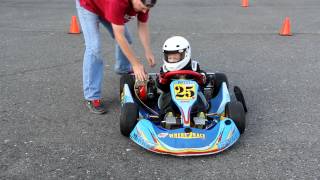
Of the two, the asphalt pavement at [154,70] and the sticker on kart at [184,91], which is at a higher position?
the sticker on kart at [184,91]

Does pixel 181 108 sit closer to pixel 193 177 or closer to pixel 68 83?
pixel 193 177

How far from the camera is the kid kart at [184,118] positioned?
3980 mm

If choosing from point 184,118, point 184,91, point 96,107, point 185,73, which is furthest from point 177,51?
point 96,107

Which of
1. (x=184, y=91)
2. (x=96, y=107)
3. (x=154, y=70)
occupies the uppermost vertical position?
(x=184, y=91)

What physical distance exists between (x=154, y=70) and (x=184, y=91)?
7.42 ft

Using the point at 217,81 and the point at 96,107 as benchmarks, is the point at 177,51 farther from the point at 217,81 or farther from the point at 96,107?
the point at 96,107

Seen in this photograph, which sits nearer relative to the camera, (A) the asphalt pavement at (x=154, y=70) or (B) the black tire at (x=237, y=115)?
(A) the asphalt pavement at (x=154, y=70)

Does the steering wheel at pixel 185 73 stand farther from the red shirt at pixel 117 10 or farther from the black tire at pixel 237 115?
the red shirt at pixel 117 10

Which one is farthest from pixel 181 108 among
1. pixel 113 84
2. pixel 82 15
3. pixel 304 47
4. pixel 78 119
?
pixel 304 47

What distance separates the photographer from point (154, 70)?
671 centimetres

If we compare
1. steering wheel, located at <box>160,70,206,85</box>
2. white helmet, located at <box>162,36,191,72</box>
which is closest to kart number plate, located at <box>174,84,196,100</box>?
steering wheel, located at <box>160,70,206,85</box>

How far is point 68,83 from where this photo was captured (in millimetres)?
6117

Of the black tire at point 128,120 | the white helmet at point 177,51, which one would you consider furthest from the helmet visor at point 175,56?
the black tire at point 128,120

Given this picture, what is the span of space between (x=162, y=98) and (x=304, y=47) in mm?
4292
